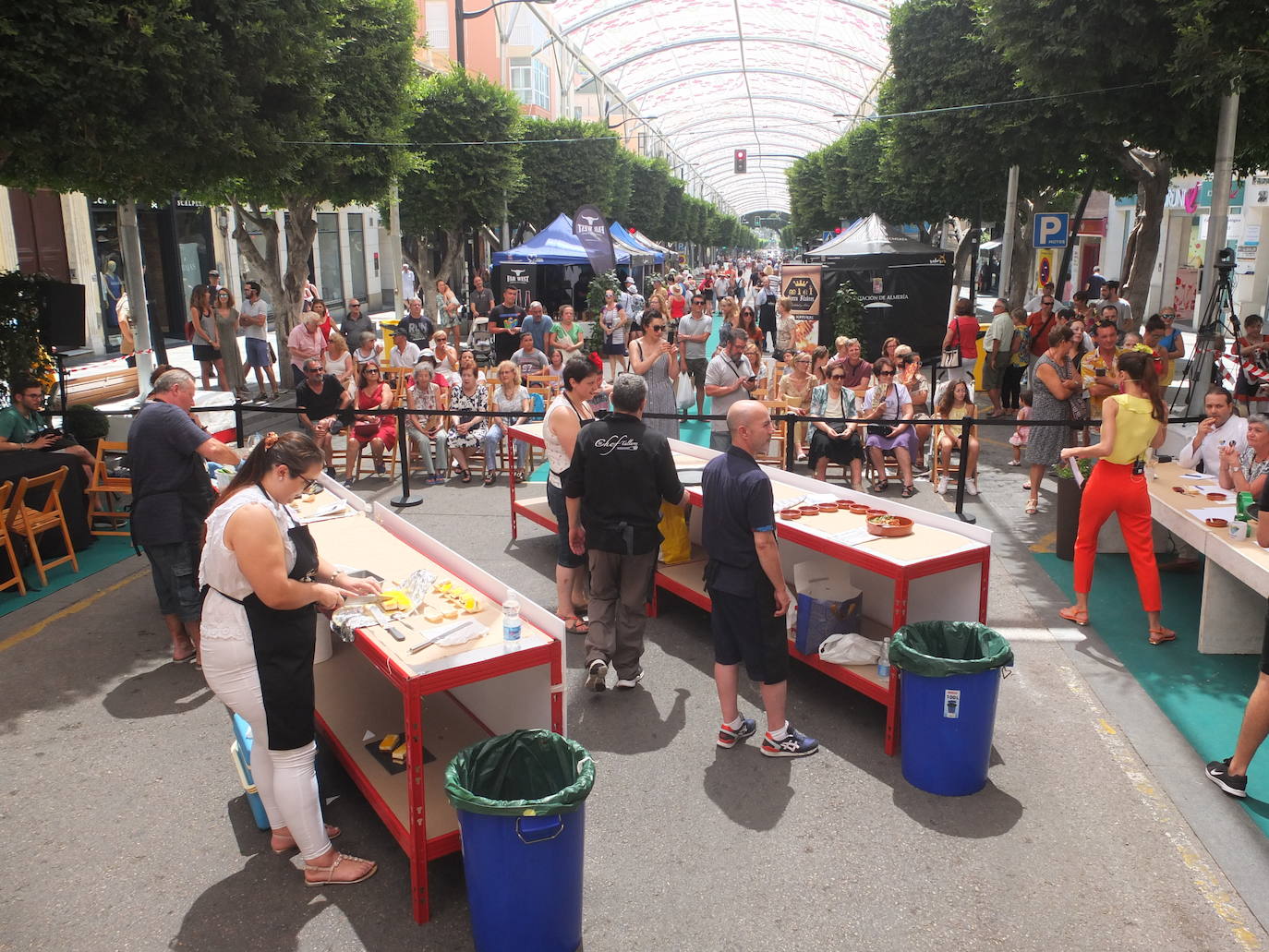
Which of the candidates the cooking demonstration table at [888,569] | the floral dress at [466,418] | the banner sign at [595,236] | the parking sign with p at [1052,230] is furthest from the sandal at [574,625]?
the banner sign at [595,236]

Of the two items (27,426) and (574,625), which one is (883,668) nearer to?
(574,625)

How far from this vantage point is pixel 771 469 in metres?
7.64

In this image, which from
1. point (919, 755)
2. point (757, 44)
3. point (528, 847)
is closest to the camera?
point (528, 847)

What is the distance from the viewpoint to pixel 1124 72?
11469 mm

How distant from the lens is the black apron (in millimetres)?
3922

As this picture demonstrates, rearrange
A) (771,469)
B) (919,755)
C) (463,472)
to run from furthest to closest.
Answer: (463,472) → (771,469) → (919,755)

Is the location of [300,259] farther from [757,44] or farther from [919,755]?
[757,44]

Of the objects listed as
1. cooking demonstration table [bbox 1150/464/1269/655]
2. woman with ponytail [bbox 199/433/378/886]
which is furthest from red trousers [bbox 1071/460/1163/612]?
woman with ponytail [bbox 199/433/378/886]

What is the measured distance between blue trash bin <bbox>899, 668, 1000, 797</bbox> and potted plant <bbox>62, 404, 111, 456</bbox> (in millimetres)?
8124

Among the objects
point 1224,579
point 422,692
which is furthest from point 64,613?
point 1224,579

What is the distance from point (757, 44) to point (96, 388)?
34.0m

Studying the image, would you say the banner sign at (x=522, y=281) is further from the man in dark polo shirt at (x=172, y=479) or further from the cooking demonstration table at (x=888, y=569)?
the man in dark polo shirt at (x=172, y=479)

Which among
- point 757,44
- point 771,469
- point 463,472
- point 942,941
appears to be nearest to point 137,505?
point 771,469

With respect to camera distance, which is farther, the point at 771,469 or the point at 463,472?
the point at 463,472
